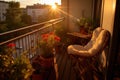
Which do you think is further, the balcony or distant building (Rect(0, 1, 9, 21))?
distant building (Rect(0, 1, 9, 21))

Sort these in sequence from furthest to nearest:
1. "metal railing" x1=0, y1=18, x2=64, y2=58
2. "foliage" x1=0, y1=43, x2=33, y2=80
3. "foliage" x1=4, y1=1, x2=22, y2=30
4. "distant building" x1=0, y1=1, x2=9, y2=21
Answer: "distant building" x1=0, y1=1, x2=9, y2=21 → "foliage" x1=4, y1=1, x2=22, y2=30 → "metal railing" x1=0, y1=18, x2=64, y2=58 → "foliage" x1=0, y1=43, x2=33, y2=80

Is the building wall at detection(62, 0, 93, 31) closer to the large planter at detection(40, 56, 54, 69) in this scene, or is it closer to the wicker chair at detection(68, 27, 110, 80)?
the wicker chair at detection(68, 27, 110, 80)

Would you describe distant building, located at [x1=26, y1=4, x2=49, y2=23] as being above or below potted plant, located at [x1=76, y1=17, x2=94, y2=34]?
above

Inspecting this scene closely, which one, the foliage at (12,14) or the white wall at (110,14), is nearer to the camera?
the white wall at (110,14)

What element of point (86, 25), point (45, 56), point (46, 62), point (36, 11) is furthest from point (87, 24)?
point (36, 11)

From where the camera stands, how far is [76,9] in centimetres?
553

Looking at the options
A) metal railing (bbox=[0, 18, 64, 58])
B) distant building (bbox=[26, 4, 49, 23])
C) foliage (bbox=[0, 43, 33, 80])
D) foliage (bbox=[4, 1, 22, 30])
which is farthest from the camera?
distant building (bbox=[26, 4, 49, 23])

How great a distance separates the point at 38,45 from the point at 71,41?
2068 millimetres

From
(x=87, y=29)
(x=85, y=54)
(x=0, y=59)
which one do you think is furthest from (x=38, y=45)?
(x=87, y=29)

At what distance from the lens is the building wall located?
5383 millimetres

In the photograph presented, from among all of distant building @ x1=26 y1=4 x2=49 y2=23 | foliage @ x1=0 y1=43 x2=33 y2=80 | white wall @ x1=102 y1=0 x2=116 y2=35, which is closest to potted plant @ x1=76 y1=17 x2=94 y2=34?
white wall @ x1=102 y1=0 x2=116 y2=35

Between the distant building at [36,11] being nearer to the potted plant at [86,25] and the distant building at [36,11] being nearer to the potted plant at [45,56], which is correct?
A: the potted plant at [86,25]

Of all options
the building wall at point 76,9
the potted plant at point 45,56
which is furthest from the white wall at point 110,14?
the building wall at point 76,9

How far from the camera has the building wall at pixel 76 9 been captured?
5383 millimetres
